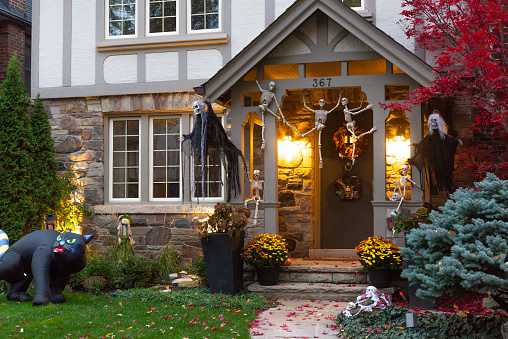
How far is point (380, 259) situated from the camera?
786 cm

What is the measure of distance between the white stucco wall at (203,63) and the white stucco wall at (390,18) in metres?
2.79

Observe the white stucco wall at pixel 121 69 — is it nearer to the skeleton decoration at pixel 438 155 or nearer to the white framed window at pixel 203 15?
the white framed window at pixel 203 15

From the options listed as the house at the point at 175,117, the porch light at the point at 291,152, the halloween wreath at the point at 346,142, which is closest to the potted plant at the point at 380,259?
the house at the point at 175,117

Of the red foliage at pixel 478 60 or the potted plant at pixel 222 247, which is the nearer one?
the red foliage at pixel 478 60

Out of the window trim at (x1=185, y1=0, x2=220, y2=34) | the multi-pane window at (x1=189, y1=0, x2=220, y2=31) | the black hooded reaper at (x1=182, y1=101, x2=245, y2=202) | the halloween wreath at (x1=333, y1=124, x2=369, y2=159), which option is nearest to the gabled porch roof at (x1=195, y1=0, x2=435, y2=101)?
the black hooded reaper at (x1=182, y1=101, x2=245, y2=202)

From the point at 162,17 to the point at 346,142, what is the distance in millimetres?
4017

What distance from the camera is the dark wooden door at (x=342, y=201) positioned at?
10.5 meters

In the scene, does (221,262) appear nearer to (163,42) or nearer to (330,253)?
(330,253)

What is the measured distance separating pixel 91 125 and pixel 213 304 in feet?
16.1

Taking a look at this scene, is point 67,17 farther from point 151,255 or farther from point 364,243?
point 364,243

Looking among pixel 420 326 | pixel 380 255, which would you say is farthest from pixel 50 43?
pixel 420 326

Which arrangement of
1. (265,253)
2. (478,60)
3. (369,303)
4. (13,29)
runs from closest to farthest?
(369,303), (478,60), (265,253), (13,29)

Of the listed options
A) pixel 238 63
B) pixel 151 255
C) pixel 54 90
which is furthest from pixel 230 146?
pixel 54 90

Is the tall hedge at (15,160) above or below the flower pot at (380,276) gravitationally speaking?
above
